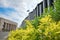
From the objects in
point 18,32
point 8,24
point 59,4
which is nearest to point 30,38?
point 59,4

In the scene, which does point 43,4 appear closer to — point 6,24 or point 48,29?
point 48,29

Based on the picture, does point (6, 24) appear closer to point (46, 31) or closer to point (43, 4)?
point (43, 4)

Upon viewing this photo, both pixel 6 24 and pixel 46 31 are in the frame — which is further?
pixel 6 24

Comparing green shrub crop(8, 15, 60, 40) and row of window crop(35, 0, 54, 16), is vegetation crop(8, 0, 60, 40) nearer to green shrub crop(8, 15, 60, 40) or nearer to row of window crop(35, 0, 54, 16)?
green shrub crop(8, 15, 60, 40)

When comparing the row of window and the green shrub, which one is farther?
the row of window

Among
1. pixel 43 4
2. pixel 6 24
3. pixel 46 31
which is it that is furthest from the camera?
pixel 6 24

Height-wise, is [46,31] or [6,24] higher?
[46,31]

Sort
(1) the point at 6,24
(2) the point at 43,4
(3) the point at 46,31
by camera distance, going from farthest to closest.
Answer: (1) the point at 6,24 < (2) the point at 43,4 < (3) the point at 46,31

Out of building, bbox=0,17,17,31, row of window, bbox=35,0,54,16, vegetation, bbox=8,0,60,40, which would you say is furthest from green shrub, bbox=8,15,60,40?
building, bbox=0,17,17,31

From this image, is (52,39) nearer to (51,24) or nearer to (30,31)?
(51,24)

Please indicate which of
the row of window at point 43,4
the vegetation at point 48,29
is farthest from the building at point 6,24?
the vegetation at point 48,29

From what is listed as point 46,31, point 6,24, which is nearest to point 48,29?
point 46,31

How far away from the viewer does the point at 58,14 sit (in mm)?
9930

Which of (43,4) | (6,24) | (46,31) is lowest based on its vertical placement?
(6,24)
